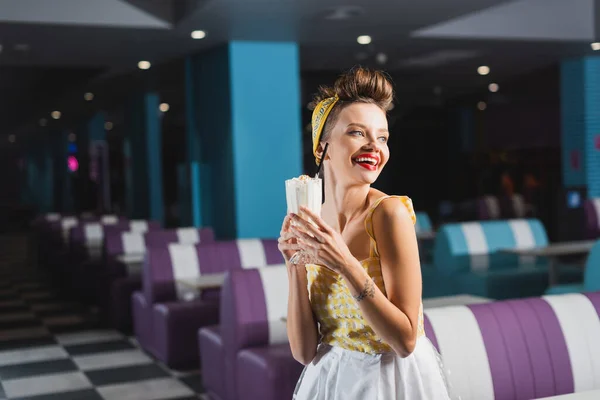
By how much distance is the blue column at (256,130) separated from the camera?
7.22 metres

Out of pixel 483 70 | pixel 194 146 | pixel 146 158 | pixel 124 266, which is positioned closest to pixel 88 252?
pixel 124 266

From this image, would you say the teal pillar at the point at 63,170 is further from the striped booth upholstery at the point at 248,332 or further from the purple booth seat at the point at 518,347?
the purple booth seat at the point at 518,347

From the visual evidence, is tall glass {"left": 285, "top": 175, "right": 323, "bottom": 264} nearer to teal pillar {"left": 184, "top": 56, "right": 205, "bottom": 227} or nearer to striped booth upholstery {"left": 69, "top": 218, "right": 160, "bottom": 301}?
striped booth upholstery {"left": 69, "top": 218, "right": 160, "bottom": 301}

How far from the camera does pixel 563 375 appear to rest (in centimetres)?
267

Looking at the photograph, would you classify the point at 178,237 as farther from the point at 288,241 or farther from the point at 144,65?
the point at 288,241

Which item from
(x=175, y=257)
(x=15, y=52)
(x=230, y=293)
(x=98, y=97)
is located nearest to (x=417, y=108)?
(x=98, y=97)

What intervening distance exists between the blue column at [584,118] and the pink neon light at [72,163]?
46.5 feet

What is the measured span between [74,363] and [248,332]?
2.08 meters

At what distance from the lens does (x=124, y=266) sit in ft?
23.1

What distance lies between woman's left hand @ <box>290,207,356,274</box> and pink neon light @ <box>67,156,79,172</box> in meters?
19.8

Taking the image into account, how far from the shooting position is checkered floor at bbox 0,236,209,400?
15.3 feet

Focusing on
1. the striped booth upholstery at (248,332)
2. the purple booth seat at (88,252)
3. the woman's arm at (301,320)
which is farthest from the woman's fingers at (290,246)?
the purple booth seat at (88,252)

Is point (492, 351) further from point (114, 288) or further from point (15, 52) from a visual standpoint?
point (15, 52)

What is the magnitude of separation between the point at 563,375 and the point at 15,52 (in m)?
6.38
